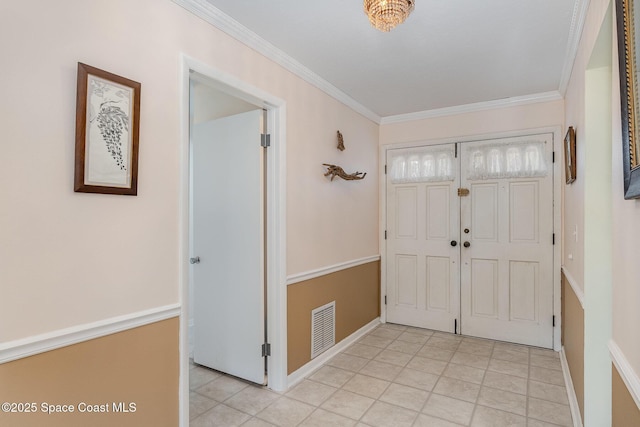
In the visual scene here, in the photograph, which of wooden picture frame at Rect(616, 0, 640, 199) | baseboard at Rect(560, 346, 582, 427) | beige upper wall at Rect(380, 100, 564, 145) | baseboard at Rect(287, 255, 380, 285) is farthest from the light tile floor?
beige upper wall at Rect(380, 100, 564, 145)

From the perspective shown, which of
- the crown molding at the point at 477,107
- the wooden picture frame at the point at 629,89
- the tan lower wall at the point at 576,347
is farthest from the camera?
the crown molding at the point at 477,107

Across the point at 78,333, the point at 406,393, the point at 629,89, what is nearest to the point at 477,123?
the point at 406,393

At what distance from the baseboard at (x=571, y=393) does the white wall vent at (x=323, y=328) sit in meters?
1.79

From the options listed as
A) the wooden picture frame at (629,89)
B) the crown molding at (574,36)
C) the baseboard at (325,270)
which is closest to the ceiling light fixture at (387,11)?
the wooden picture frame at (629,89)

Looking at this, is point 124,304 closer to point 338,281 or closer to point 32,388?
point 32,388

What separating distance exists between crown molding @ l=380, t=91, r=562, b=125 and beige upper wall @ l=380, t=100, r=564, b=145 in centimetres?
3

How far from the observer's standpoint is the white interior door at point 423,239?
12.6 feet

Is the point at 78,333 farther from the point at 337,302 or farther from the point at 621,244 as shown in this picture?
the point at 337,302

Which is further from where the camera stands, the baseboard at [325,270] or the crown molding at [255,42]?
the baseboard at [325,270]

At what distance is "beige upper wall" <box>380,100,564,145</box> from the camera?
3400 mm

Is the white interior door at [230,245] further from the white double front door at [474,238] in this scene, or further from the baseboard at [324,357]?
the white double front door at [474,238]

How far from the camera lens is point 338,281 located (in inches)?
131

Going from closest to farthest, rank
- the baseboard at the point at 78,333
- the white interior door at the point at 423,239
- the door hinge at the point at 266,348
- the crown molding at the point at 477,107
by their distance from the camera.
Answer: the baseboard at the point at 78,333
the door hinge at the point at 266,348
the crown molding at the point at 477,107
the white interior door at the point at 423,239

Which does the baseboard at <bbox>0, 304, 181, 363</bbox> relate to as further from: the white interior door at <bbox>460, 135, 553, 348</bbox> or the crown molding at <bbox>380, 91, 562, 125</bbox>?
the crown molding at <bbox>380, 91, 562, 125</bbox>
